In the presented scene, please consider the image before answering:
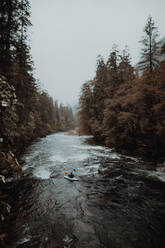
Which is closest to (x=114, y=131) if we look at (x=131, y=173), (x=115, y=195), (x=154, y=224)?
(x=131, y=173)

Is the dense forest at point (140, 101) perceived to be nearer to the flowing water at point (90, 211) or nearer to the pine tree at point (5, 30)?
the flowing water at point (90, 211)

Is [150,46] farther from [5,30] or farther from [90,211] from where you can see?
[90,211]

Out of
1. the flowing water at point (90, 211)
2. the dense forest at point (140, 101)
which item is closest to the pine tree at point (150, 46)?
the dense forest at point (140, 101)

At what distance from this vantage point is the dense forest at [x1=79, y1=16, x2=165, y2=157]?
34.8ft

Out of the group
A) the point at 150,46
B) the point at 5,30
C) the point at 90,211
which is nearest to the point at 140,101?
the point at 150,46

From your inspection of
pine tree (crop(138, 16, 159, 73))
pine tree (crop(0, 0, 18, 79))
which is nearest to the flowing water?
pine tree (crop(0, 0, 18, 79))

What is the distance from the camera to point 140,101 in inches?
461

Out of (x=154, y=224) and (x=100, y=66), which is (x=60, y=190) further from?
(x=100, y=66)

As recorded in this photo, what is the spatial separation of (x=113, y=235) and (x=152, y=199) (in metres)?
2.77

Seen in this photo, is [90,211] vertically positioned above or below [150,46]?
below

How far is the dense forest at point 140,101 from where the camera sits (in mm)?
10617

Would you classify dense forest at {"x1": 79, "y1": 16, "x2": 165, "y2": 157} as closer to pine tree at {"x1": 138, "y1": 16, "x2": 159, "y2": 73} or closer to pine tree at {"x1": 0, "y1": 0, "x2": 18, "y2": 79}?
pine tree at {"x1": 138, "y1": 16, "x2": 159, "y2": 73}

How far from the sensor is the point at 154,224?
13.4 feet

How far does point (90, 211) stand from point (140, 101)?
10258 millimetres
